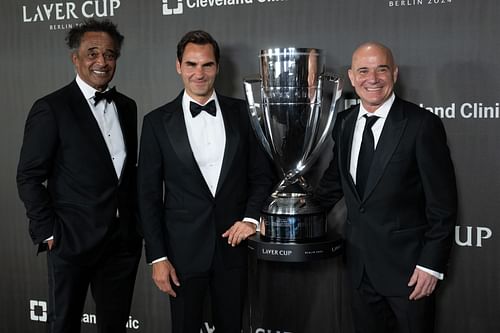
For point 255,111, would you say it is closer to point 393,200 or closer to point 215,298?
point 393,200

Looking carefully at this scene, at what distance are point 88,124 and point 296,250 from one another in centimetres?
94

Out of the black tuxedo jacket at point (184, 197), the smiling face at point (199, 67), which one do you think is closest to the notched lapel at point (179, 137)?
the black tuxedo jacket at point (184, 197)

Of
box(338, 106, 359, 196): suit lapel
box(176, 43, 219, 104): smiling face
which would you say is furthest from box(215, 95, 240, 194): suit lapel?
box(338, 106, 359, 196): suit lapel

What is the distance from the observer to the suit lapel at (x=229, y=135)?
227 centimetres

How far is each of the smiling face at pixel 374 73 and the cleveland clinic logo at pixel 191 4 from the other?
→ 0.75 meters

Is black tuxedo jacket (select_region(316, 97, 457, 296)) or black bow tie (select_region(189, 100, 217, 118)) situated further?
black bow tie (select_region(189, 100, 217, 118))

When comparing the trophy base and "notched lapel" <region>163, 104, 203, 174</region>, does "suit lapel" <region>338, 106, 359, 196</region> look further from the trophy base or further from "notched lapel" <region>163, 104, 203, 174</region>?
"notched lapel" <region>163, 104, 203, 174</region>

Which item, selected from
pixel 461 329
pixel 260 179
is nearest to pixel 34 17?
pixel 260 179

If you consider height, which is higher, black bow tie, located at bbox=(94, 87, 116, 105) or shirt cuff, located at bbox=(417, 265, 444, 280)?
black bow tie, located at bbox=(94, 87, 116, 105)

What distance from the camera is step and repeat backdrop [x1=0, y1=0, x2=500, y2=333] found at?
2.42m

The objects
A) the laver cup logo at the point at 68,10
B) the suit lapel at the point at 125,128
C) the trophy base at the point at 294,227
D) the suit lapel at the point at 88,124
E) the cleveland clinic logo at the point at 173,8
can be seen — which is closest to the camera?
the trophy base at the point at 294,227

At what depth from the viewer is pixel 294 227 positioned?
214 centimetres

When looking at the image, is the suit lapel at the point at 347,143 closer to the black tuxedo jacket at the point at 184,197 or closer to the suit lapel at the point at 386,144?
the suit lapel at the point at 386,144

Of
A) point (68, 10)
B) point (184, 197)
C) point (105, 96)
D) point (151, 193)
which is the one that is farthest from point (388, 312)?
point (68, 10)
